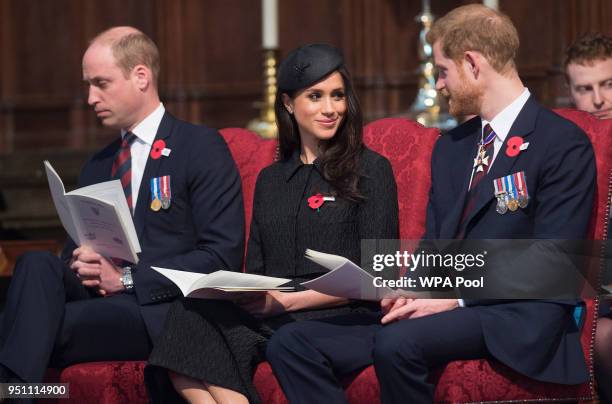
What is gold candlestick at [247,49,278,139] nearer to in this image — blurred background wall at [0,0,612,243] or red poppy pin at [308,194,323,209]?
blurred background wall at [0,0,612,243]

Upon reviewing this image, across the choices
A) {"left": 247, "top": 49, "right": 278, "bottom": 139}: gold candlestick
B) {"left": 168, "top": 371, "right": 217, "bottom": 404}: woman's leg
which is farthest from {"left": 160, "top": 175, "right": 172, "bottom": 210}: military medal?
{"left": 247, "top": 49, "right": 278, "bottom": 139}: gold candlestick

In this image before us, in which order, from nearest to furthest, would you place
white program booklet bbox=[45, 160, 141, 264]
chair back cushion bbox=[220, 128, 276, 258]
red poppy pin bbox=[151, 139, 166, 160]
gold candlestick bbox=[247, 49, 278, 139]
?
white program booklet bbox=[45, 160, 141, 264] → red poppy pin bbox=[151, 139, 166, 160] → chair back cushion bbox=[220, 128, 276, 258] → gold candlestick bbox=[247, 49, 278, 139]

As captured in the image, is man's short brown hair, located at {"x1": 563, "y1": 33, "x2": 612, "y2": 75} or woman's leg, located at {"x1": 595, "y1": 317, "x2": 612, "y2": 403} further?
man's short brown hair, located at {"x1": 563, "y1": 33, "x2": 612, "y2": 75}

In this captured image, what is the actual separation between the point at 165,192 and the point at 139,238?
0.55 ft

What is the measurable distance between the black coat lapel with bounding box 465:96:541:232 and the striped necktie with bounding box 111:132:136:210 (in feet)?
3.81

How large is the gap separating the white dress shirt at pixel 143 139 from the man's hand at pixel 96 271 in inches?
14.0

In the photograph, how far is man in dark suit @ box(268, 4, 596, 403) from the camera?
3.14 m

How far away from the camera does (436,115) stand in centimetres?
499

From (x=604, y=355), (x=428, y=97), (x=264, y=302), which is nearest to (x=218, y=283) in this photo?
(x=264, y=302)

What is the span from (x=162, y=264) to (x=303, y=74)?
0.72 metres

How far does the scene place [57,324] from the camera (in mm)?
3494

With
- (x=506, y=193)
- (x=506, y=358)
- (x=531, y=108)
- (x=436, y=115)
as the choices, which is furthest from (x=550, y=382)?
(x=436, y=115)

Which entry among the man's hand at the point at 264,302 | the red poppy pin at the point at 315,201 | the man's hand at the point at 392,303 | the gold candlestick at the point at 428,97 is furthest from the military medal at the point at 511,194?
the gold candlestick at the point at 428,97

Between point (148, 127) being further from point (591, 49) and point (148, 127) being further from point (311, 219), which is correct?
point (591, 49)
